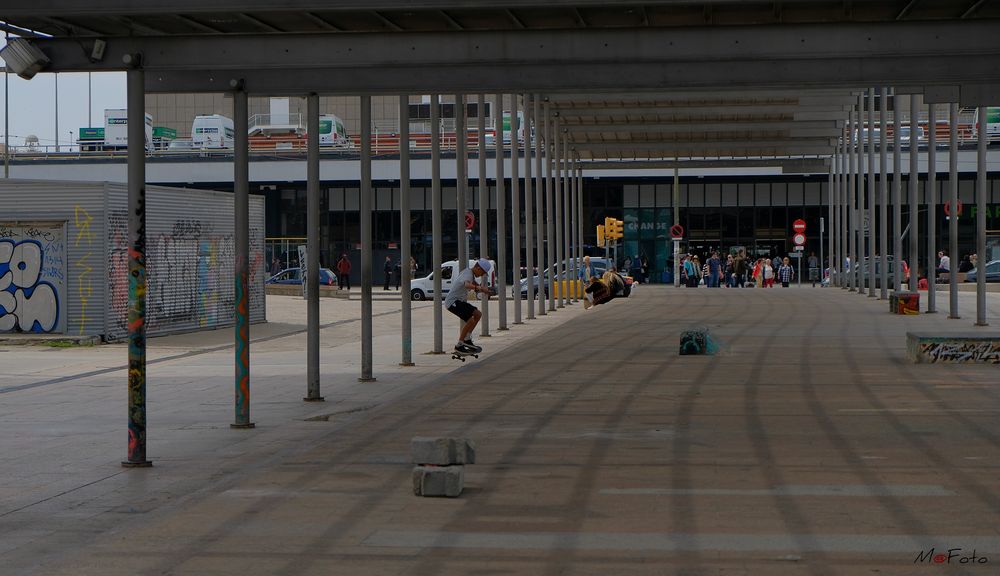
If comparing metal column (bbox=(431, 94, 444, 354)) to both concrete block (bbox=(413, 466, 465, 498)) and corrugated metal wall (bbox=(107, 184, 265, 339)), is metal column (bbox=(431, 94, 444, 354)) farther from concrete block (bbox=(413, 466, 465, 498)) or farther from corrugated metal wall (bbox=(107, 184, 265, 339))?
concrete block (bbox=(413, 466, 465, 498))

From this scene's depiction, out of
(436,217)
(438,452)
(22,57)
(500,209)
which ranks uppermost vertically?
(22,57)

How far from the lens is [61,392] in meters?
17.5

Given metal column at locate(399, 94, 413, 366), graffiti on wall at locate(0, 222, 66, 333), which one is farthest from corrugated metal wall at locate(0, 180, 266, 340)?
metal column at locate(399, 94, 413, 366)

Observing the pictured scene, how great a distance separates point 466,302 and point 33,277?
356 inches

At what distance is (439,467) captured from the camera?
30.6 ft

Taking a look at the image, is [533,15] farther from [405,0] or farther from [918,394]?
[918,394]

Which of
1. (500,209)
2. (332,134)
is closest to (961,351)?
(500,209)

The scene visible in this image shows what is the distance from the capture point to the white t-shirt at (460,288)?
2164 centimetres

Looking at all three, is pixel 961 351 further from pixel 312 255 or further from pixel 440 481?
pixel 440 481

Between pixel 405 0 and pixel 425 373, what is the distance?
29.7ft

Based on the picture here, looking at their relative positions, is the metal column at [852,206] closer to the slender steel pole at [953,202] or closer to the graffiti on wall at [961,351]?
the slender steel pole at [953,202]

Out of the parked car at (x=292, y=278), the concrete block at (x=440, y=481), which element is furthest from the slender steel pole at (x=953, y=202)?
the parked car at (x=292, y=278)

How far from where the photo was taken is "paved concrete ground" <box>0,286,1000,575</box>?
24.9 ft

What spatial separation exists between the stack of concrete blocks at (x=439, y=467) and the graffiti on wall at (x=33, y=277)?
59.1ft
